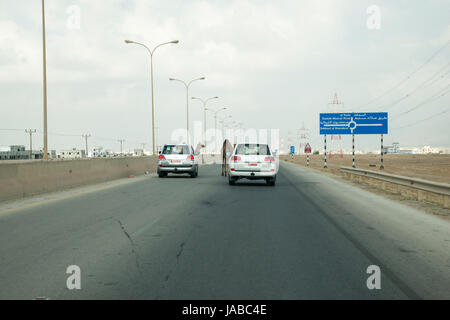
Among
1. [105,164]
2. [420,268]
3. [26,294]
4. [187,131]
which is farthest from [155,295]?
[187,131]

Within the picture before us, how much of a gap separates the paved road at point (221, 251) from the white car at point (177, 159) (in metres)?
12.3

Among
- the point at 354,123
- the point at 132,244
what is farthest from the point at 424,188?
the point at 354,123

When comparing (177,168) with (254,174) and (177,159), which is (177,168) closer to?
(177,159)

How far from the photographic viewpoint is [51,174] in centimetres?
1653

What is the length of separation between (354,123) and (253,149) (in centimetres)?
2661

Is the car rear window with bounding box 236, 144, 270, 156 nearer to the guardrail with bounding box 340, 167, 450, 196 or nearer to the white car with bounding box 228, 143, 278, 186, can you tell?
the white car with bounding box 228, 143, 278, 186

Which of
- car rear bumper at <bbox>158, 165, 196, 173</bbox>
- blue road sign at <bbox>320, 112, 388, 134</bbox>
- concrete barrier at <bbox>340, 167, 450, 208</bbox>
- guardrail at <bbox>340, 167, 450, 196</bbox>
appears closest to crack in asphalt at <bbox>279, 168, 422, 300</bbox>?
guardrail at <bbox>340, 167, 450, 196</bbox>

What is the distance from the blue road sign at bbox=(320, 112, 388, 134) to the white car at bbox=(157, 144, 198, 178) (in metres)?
23.3

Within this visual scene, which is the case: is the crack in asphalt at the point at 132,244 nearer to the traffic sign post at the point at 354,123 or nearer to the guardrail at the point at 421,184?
the guardrail at the point at 421,184

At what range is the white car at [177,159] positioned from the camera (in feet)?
82.1

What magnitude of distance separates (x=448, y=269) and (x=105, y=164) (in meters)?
19.1

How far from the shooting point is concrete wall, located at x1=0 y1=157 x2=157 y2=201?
540 inches

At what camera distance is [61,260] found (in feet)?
20.5
